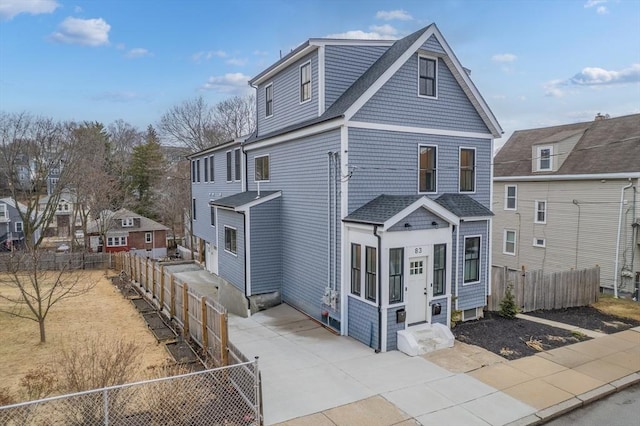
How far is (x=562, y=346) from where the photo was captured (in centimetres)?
1068

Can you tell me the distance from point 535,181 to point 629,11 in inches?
395

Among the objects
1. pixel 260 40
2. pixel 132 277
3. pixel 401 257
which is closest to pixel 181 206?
pixel 132 277

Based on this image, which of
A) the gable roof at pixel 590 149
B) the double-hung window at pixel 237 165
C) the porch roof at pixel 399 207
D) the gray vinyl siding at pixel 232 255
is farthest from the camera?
the gable roof at pixel 590 149

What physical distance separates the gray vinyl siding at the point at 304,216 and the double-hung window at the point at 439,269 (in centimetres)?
264

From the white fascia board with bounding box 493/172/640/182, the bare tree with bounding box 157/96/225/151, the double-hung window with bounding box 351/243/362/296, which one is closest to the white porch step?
the double-hung window with bounding box 351/243/362/296

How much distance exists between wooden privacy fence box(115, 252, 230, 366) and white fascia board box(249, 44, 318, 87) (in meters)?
7.95

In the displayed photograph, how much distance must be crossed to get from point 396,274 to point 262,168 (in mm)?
7767

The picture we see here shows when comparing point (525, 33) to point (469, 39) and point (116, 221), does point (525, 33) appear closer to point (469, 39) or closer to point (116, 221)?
point (469, 39)

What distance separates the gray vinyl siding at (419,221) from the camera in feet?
33.6

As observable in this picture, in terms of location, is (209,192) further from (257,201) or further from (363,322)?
(363,322)

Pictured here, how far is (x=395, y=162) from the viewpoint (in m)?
12.0

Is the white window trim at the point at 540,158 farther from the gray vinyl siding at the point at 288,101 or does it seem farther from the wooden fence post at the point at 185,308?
the wooden fence post at the point at 185,308

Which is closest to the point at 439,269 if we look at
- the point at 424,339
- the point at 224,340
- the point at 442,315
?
the point at 442,315

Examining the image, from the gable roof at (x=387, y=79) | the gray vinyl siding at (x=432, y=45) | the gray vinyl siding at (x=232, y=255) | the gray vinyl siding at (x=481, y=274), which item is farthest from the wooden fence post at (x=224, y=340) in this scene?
the gray vinyl siding at (x=432, y=45)
